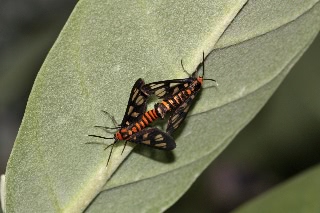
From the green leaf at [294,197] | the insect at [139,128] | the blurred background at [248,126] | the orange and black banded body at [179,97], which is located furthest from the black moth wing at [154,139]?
the blurred background at [248,126]

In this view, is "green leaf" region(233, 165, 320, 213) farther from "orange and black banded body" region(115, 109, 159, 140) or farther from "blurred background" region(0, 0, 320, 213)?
"blurred background" region(0, 0, 320, 213)

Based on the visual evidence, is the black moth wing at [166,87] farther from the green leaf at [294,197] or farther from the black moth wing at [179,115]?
the green leaf at [294,197]

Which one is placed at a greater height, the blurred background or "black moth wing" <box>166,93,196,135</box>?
"black moth wing" <box>166,93,196,135</box>

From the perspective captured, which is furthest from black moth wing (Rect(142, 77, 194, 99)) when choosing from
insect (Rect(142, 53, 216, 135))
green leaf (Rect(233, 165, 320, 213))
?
green leaf (Rect(233, 165, 320, 213))

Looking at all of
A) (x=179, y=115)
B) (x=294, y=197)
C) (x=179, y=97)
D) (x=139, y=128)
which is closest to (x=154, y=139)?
(x=179, y=115)

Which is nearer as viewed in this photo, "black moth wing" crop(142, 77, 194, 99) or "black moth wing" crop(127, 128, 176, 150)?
"black moth wing" crop(142, 77, 194, 99)

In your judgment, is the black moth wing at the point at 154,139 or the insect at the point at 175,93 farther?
the black moth wing at the point at 154,139
